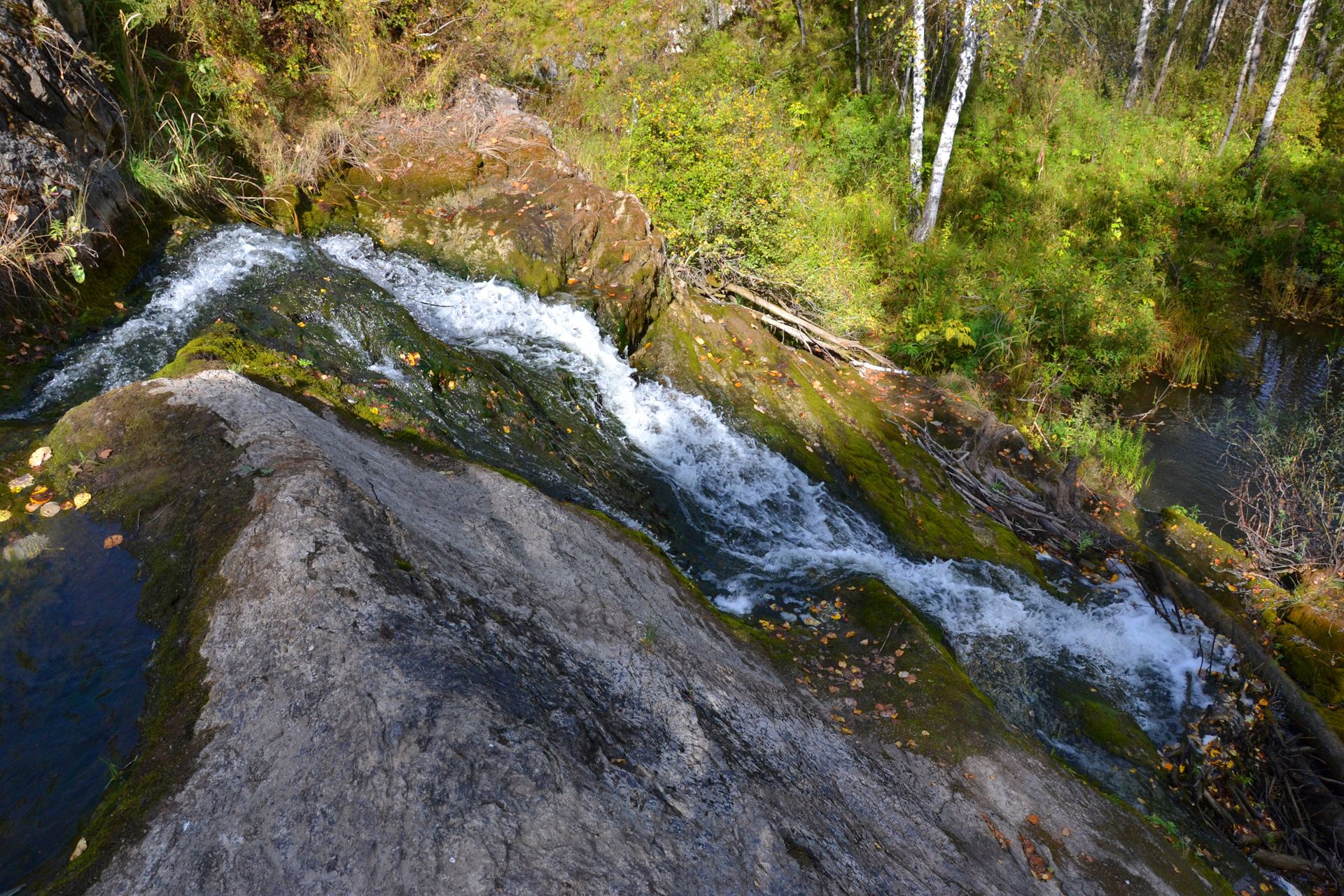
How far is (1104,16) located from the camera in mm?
19781

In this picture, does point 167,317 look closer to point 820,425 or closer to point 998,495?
point 820,425

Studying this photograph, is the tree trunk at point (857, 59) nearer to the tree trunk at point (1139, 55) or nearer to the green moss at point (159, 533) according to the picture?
the tree trunk at point (1139, 55)

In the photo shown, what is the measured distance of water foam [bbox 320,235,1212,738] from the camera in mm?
6309

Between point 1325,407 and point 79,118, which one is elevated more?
point 79,118

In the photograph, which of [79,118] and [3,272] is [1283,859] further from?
[79,118]

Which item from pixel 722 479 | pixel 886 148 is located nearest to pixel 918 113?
pixel 886 148

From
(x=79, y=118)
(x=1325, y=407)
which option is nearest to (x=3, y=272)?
(x=79, y=118)

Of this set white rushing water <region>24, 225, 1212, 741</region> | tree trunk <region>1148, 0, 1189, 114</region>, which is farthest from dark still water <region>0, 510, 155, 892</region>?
tree trunk <region>1148, 0, 1189, 114</region>

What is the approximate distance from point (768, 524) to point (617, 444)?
1765mm

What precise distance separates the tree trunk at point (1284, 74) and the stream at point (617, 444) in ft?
44.0

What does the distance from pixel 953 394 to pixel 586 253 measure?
5488 mm

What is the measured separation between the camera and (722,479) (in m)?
7.33

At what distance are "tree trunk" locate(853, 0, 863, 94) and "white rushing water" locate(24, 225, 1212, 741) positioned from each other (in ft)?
41.2

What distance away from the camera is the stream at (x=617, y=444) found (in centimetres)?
571
